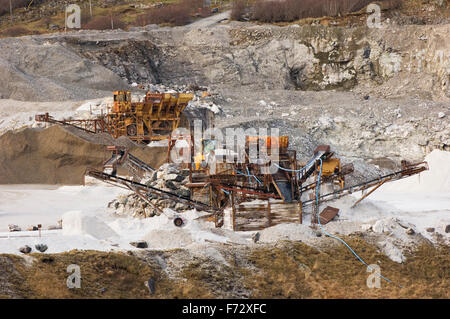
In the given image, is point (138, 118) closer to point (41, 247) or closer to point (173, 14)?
point (41, 247)

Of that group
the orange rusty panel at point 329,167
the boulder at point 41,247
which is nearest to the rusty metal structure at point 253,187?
the orange rusty panel at point 329,167

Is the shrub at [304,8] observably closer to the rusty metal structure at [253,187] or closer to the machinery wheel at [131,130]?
the machinery wheel at [131,130]

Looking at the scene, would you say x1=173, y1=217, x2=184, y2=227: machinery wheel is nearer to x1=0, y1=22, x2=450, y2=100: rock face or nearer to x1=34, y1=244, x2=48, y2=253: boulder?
x1=34, y1=244, x2=48, y2=253: boulder

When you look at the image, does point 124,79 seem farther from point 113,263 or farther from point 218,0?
point 113,263

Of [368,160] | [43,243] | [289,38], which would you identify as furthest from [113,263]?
[289,38]

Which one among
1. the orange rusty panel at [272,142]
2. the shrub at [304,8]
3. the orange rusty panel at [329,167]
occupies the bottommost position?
the orange rusty panel at [329,167]
